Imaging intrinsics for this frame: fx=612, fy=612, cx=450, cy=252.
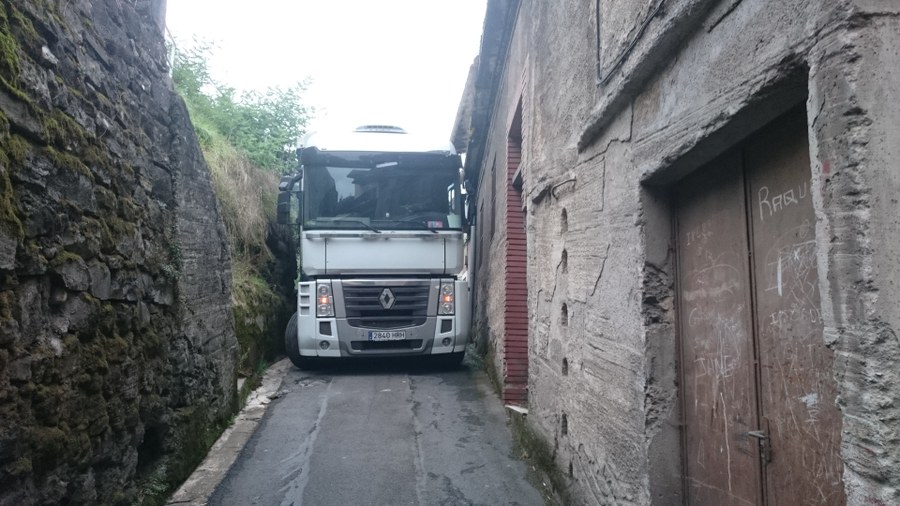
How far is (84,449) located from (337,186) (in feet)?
18.1

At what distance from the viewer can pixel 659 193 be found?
288cm

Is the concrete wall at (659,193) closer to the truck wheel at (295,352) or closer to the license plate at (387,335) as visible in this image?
the license plate at (387,335)

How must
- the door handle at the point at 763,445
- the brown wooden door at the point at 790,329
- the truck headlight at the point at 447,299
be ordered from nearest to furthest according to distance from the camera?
1. the brown wooden door at the point at 790,329
2. the door handle at the point at 763,445
3. the truck headlight at the point at 447,299

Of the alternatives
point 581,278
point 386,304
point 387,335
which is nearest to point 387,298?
point 386,304

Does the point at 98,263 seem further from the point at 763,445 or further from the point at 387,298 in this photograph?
the point at 387,298

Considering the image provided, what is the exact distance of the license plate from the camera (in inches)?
322

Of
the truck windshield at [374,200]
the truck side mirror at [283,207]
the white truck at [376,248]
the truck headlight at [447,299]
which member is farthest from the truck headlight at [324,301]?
the truck headlight at [447,299]

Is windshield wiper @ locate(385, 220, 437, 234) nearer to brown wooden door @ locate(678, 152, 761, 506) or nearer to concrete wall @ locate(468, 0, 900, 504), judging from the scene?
concrete wall @ locate(468, 0, 900, 504)

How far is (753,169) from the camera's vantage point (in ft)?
7.46

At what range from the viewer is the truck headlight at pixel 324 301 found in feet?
26.7

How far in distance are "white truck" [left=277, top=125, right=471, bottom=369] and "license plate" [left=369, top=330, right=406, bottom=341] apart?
0.04 ft

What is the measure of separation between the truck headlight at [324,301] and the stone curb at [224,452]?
1099 mm

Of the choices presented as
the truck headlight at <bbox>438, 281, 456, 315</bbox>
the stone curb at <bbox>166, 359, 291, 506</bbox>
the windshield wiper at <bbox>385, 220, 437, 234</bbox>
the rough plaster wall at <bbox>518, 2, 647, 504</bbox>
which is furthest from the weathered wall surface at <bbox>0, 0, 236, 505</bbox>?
the truck headlight at <bbox>438, 281, 456, 315</bbox>

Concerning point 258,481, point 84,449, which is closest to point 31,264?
point 84,449
